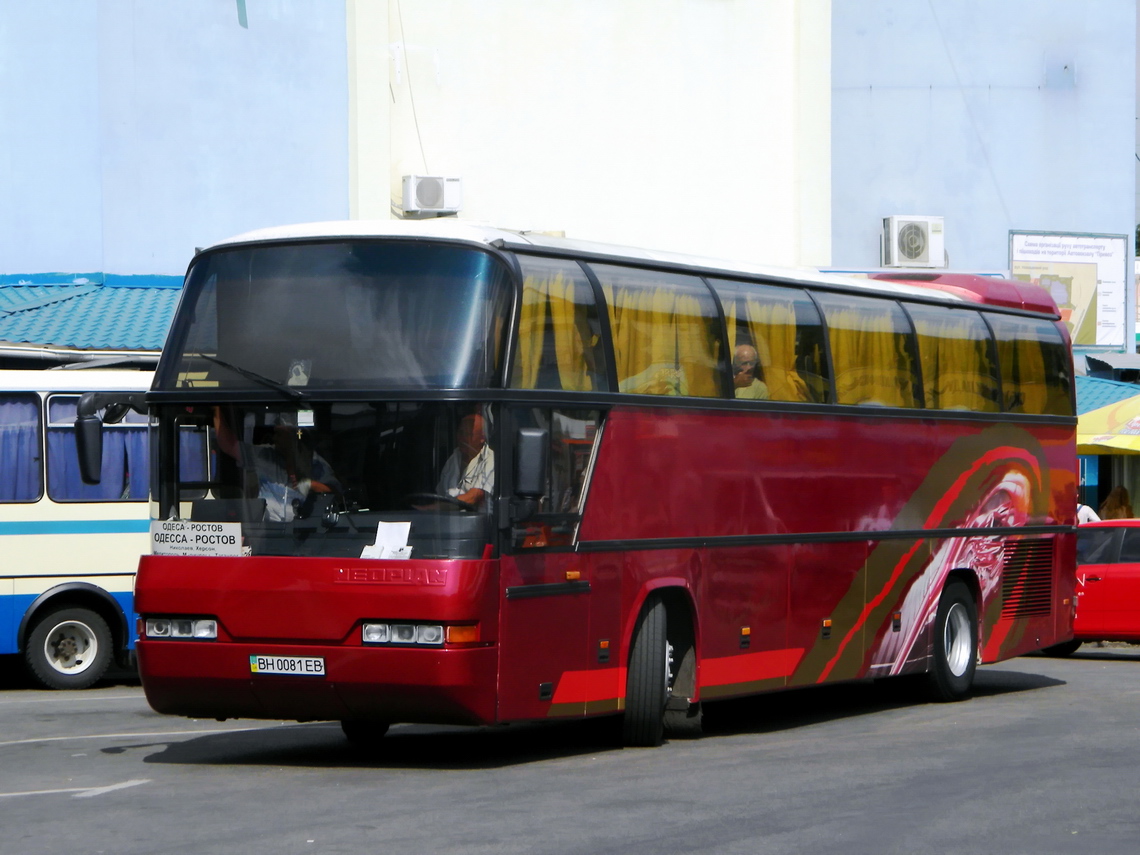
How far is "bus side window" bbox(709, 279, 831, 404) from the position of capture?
1280 cm

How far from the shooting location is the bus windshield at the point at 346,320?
34.2 ft

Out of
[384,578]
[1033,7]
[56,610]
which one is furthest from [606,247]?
[1033,7]

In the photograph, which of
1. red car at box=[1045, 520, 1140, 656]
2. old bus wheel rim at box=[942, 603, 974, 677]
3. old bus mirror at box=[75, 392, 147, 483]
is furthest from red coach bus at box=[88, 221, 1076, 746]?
red car at box=[1045, 520, 1140, 656]

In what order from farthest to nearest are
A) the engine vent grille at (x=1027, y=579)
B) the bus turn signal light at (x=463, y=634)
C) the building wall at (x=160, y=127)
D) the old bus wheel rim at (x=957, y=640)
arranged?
the building wall at (x=160, y=127), the engine vent grille at (x=1027, y=579), the old bus wheel rim at (x=957, y=640), the bus turn signal light at (x=463, y=634)

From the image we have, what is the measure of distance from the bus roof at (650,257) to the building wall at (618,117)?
1117 cm

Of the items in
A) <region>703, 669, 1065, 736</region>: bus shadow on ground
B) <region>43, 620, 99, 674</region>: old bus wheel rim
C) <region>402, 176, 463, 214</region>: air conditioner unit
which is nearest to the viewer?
<region>703, 669, 1065, 736</region>: bus shadow on ground

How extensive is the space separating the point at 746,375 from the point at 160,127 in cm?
1383

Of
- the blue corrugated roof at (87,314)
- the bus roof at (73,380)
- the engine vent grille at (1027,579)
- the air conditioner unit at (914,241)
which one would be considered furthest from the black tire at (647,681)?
the air conditioner unit at (914,241)

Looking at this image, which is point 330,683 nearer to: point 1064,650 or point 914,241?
point 1064,650

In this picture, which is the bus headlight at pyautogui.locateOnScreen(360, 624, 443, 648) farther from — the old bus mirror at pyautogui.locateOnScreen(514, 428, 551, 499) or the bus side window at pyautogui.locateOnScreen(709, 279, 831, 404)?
the bus side window at pyautogui.locateOnScreen(709, 279, 831, 404)

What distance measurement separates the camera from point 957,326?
616 inches

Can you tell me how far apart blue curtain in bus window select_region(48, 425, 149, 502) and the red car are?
10.3 meters

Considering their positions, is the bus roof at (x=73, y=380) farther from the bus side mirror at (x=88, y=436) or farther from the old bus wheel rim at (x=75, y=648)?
the bus side mirror at (x=88, y=436)

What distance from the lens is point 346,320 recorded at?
10602 millimetres
